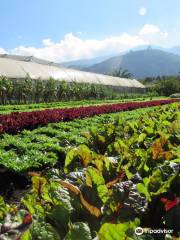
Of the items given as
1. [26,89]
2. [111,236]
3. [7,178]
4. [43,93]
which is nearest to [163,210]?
[111,236]

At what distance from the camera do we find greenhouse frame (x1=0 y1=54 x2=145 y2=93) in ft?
120

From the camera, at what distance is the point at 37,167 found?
22.6 feet

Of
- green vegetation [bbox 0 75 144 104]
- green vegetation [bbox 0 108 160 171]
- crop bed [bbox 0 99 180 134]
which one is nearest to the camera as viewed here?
green vegetation [bbox 0 108 160 171]

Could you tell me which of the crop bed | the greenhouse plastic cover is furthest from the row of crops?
the greenhouse plastic cover

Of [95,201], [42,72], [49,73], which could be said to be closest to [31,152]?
[95,201]

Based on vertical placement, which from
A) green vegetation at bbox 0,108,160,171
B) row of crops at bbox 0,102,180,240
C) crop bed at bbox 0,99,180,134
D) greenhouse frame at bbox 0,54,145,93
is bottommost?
green vegetation at bbox 0,108,160,171

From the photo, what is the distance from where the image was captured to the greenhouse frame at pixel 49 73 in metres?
36.6

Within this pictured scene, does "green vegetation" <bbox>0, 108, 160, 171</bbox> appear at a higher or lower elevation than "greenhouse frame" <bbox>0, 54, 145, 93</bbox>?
lower

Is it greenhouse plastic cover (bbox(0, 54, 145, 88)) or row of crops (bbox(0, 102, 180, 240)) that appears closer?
row of crops (bbox(0, 102, 180, 240))

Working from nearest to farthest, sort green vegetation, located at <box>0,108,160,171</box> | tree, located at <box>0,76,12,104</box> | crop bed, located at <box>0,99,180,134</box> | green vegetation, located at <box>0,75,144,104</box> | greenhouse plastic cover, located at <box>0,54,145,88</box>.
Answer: green vegetation, located at <box>0,108,160,171</box>
crop bed, located at <box>0,99,180,134</box>
tree, located at <box>0,76,12,104</box>
green vegetation, located at <box>0,75,144,104</box>
greenhouse plastic cover, located at <box>0,54,145,88</box>

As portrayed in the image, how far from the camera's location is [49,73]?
1677 inches

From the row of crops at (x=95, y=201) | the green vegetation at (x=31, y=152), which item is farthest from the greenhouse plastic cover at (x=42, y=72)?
the row of crops at (x=95, y=201)

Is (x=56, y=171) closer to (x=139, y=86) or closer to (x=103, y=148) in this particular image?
(x=103, y=148)

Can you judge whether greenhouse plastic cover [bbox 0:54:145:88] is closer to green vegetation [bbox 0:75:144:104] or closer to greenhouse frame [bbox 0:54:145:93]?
greenhouse frame [bbox 0:54:145:93]
